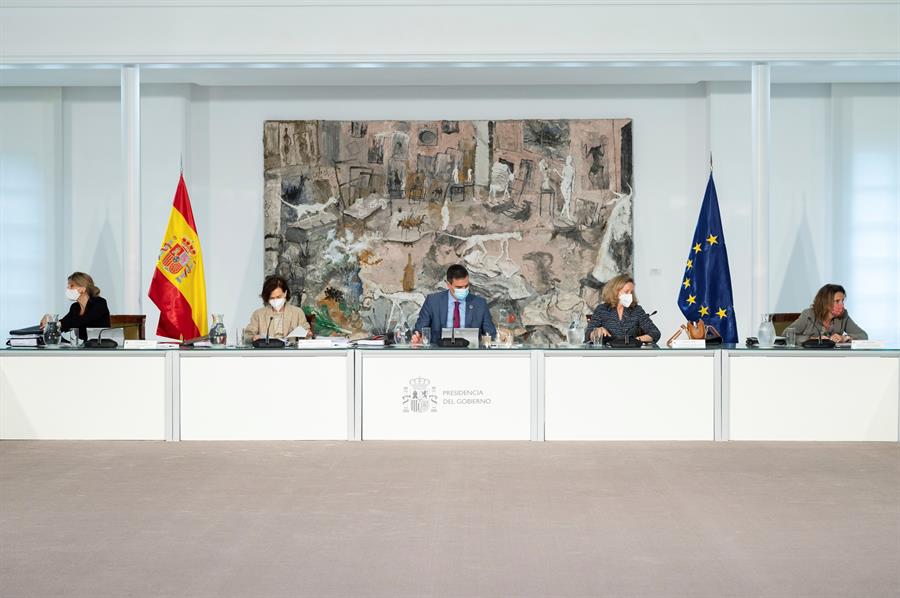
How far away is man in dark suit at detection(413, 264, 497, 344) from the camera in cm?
781

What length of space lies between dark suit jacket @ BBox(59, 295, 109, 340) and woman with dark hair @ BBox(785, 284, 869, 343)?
536 centimetres

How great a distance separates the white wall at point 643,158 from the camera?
34.7 feet

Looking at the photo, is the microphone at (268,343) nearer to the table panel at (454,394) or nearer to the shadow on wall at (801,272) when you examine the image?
the table panel at (454,394)

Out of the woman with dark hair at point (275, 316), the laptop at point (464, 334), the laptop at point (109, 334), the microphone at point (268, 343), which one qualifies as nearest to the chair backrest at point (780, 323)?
the laptop at point (464, 334)

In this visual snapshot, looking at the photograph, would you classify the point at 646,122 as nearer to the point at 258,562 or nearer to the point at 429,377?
the point at 429,377

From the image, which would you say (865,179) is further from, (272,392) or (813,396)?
(272,392)

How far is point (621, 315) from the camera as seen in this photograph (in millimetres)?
7418

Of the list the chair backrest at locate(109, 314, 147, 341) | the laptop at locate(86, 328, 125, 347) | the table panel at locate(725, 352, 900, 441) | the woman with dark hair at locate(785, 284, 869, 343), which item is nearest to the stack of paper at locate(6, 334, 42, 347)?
the laptop at locate(86, 328, 125, 347)

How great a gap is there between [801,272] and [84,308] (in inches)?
288

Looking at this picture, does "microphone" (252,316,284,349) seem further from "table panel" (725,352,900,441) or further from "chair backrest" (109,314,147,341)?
"table panel" (725,352,900,441)

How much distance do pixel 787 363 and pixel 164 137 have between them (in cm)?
690

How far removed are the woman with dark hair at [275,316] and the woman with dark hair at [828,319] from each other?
3781 mm
